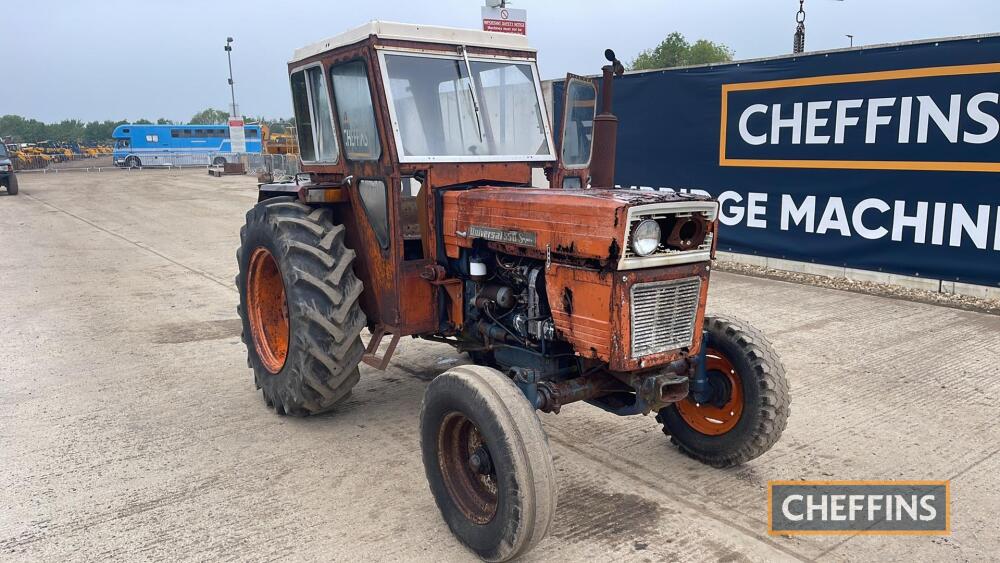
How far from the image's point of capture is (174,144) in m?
48.1

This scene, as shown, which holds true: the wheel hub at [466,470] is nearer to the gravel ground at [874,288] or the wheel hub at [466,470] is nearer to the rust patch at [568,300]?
the rust patch at [568,300]

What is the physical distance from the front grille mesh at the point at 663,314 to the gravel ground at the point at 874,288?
534cm

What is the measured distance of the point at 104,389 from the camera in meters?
5.28

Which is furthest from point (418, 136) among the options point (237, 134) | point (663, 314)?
point (237, 134)

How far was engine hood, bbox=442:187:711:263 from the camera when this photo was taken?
310cm

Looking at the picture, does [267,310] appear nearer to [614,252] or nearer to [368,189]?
[368,189]

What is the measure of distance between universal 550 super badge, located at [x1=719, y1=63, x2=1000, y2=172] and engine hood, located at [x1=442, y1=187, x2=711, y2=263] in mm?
5591

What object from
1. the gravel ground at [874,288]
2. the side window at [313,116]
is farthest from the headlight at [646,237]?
the gravel ground at [874,288]

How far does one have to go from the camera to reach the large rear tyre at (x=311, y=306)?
4.21 m

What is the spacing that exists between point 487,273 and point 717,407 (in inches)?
55.9

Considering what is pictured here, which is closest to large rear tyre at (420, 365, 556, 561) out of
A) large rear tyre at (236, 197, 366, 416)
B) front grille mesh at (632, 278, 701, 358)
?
front grille mesh at (632, 278, 701, 358)

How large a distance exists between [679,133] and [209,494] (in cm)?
813

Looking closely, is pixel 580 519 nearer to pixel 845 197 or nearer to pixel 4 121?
pixel 845 197

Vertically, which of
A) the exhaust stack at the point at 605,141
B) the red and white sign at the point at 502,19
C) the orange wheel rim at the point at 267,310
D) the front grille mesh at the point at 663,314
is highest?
the red and white sign at the point at 502,19
